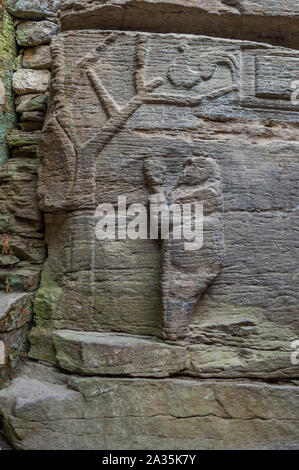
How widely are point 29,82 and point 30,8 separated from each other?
0.92 m

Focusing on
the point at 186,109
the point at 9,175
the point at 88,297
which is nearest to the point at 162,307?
the point at 88,297

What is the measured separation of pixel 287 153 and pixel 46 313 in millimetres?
2520

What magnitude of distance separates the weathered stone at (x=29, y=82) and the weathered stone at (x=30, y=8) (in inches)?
28.3

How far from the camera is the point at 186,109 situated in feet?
10.2

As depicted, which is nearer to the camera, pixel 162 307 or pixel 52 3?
pixel 162 307

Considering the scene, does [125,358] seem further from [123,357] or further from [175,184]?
[175,184]

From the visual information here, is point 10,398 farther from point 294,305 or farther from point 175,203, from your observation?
point 294,305

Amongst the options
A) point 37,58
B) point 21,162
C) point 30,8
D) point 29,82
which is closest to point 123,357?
point 21,162

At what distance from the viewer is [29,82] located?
3.78 m

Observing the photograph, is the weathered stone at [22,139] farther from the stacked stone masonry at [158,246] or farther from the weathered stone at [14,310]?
the weathered stone at [14,310]

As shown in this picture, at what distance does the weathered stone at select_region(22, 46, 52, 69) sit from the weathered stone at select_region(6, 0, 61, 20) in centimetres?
41

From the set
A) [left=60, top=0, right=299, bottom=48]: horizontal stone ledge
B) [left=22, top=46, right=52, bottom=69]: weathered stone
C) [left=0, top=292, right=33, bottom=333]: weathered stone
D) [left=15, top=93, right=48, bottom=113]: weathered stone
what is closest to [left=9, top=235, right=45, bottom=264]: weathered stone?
[left=0, top=292, right=33, bottom=333]: weathered stone
